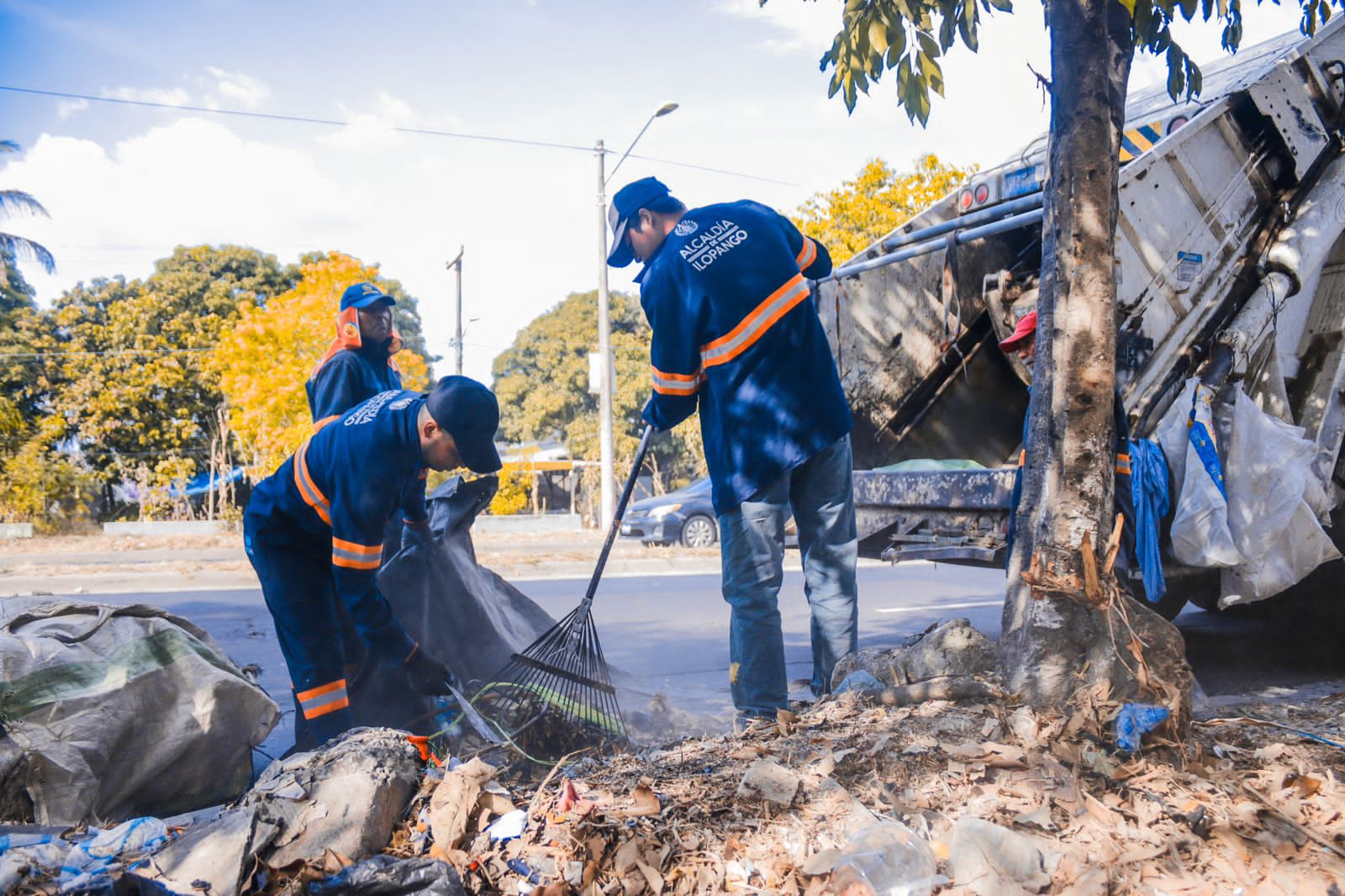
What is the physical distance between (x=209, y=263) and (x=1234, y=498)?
77.7 ft

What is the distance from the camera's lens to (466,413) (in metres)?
2.87

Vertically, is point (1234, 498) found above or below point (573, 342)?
below

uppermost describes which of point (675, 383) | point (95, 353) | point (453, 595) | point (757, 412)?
point (95, 353)

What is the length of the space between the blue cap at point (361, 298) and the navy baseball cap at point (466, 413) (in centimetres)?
139

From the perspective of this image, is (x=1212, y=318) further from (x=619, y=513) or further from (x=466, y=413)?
(x=466, y=413)

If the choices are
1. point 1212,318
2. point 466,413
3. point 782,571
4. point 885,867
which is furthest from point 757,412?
point 1212,318

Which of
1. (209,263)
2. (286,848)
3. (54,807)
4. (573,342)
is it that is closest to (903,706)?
(286,848)

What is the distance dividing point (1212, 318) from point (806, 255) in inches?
78.2

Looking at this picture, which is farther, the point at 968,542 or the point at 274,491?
the point at 968,542

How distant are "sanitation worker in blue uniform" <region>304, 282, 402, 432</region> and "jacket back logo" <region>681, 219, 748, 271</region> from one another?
157cm

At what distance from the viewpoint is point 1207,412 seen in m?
3.85

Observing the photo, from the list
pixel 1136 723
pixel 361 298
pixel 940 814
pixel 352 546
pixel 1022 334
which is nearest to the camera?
pixel 940 814

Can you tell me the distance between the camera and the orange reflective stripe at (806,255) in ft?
11.6

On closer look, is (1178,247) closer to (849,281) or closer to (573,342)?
(849,281)
